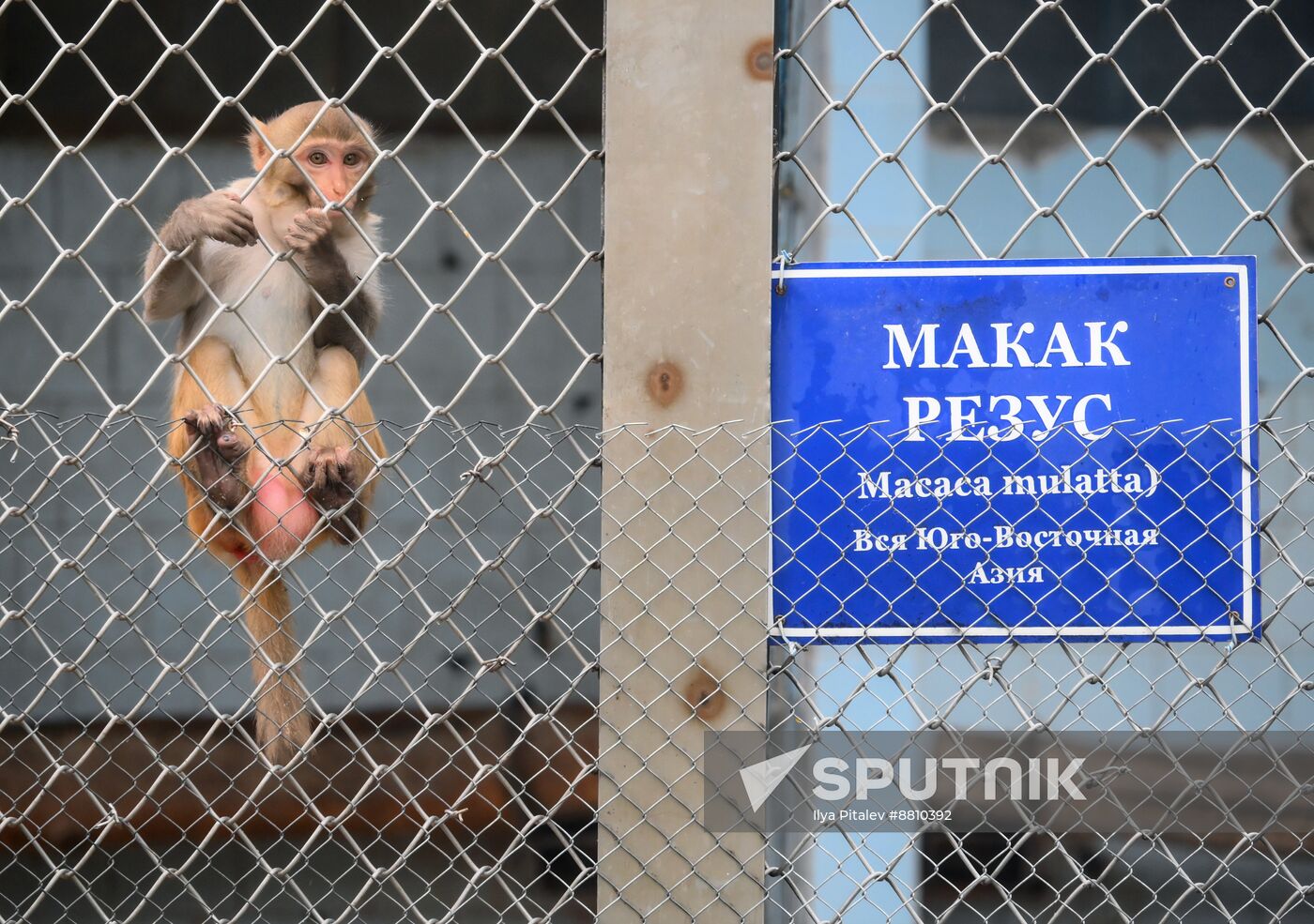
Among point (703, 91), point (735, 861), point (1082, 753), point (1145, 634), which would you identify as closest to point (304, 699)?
point (735, 861)

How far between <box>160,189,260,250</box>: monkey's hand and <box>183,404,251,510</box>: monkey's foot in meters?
0.30

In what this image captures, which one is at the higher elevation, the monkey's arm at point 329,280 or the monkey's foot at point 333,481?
the monkey's arm at point 329,280

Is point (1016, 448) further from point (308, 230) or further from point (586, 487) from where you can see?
point (308, 230)

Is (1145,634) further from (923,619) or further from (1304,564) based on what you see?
(1304,564)

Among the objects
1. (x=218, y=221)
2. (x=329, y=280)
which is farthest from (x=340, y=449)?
(x=218, y=221)

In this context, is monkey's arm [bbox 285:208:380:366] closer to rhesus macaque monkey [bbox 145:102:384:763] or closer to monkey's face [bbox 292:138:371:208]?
rhesus macaque monkey [bbox 145:102:384:763]

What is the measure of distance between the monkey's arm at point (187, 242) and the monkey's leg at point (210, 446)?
135mm

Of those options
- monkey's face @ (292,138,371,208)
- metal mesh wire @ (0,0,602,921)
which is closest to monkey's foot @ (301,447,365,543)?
monkey's face @ (292,138,371,208)

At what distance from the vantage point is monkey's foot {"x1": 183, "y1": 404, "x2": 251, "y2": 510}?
7.02 ft

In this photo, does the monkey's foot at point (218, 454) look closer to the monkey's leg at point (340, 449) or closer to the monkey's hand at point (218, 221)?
the monkey's leg at point (340, 449)

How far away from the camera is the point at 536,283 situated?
13.0ft

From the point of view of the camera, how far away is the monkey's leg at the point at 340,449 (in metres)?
2.17

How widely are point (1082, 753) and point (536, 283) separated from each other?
2245 millimetres

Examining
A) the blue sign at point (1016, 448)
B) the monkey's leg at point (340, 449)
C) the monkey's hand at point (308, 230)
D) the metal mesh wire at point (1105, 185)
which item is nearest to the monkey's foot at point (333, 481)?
the monkey's leg at point (340, 449)
